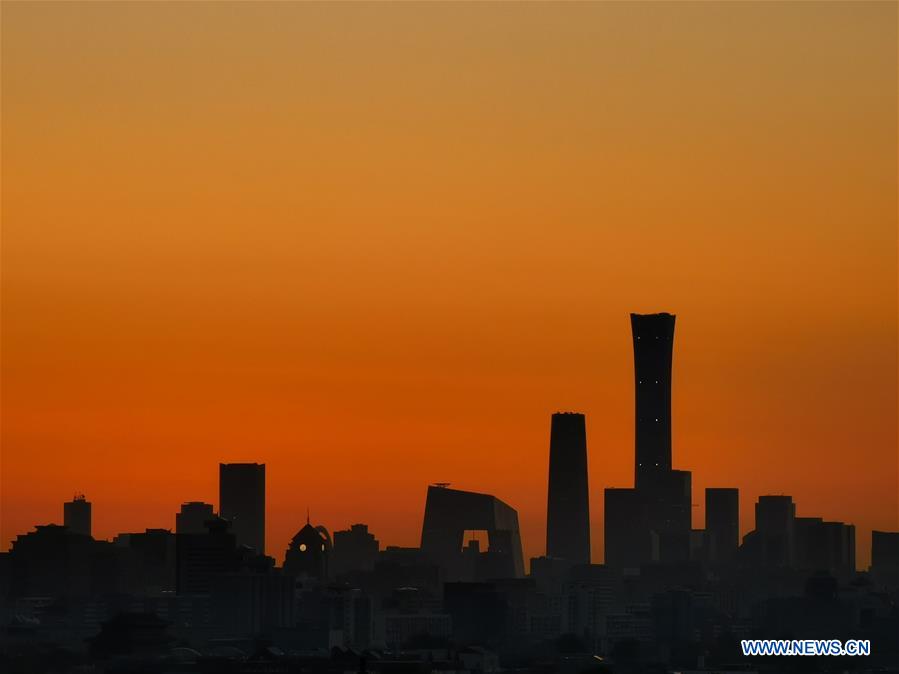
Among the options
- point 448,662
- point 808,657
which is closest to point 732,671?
point 808,657

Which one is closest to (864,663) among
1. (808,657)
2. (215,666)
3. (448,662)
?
(808,657)

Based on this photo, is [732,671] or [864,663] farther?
[864,663]

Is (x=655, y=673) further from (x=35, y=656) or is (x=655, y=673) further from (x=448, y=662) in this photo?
(x=35, y=656)

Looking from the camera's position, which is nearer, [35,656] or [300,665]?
[300,665]

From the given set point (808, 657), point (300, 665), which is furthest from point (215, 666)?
point (808, 657)

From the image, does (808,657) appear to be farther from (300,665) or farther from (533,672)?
(300,665)

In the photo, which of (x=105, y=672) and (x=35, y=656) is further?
(x=35, y=656)

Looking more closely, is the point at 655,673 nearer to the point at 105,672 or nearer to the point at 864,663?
the point at 864,663
